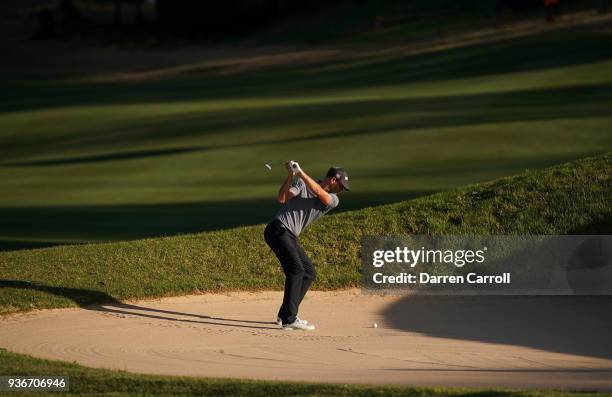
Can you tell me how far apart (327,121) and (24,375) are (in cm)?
2342

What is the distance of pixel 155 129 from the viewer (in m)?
35.3

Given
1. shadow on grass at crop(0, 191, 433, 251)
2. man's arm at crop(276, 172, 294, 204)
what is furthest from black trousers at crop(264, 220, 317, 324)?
shadow on grass at crop(0, 191, 433, 251)

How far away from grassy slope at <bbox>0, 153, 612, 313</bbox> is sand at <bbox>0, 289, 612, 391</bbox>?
45 centimetres

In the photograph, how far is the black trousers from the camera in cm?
1266

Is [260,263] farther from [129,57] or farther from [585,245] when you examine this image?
[129,57]

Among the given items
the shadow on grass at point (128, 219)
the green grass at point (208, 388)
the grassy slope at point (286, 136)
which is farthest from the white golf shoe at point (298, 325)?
the grassy slope at point (286, 136)

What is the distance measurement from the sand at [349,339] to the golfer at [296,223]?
0.33 m

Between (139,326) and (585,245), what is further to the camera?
(585,245)

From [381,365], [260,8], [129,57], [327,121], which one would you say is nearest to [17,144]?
[327,121]

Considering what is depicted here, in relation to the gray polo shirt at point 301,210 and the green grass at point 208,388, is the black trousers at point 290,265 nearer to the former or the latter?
the gray polo shirt at point 301,210

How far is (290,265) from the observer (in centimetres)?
1280

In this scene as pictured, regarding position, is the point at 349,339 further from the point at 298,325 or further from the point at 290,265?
the point at 290,265

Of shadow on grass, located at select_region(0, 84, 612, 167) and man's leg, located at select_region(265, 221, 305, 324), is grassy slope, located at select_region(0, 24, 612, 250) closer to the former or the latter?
shadow on grass, located at select_region(0, 84, 612, 167)

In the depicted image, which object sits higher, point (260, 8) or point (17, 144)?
point (260, 8)
